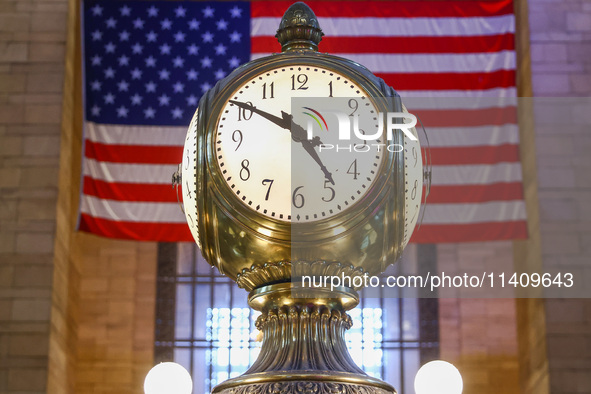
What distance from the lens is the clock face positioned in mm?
1120

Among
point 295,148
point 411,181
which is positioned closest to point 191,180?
point 295,148

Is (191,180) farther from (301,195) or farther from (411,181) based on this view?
(411,181)

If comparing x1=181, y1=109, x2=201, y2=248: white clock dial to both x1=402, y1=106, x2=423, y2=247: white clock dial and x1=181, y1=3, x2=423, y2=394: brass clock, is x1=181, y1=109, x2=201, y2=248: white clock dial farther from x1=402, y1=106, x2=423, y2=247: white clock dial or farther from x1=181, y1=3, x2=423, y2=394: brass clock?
x1=402, y1=106, x2=423, y2=247: white clock dial

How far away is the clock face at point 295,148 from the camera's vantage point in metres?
1.12

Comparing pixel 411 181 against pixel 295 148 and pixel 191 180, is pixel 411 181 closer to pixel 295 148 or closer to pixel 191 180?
pixel 295 148

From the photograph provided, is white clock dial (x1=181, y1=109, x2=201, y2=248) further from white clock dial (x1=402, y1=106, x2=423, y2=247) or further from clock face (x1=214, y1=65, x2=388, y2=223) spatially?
white clock dial (x1=402, y1=106, x2=423, y2=247)

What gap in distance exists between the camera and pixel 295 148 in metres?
1.13

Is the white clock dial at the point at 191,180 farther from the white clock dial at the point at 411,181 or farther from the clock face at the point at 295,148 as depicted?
the white clock dial at the point at 411,181

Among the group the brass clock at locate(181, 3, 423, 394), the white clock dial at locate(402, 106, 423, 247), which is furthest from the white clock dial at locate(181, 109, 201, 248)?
the white clock dial at locate(402, 106, 423, 247)

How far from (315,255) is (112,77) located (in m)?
9.37

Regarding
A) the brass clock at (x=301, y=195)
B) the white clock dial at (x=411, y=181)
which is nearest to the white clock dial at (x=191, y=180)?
the brass clock at (x=301, y=195)

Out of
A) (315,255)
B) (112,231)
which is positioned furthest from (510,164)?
(315,255)

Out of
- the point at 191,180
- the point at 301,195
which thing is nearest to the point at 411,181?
the point at 301,195

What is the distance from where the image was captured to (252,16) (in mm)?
10367
